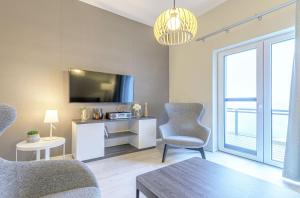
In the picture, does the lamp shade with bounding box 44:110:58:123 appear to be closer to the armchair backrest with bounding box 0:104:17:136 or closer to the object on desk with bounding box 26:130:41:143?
the object on desk with bounding box 26:130:41:143

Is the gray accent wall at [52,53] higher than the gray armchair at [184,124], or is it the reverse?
the gray accent wall at [52,53]

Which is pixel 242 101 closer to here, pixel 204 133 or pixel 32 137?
pixel 204 133

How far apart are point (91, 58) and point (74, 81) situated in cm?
59

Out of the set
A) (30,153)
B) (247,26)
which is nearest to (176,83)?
(247,26)

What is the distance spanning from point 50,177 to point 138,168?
4.87ft

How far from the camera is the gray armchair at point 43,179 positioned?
1.00 m

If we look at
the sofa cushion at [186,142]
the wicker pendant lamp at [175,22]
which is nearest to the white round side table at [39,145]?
the sofa cushion at [186,142]

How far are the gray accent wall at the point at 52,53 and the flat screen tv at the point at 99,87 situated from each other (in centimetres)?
18

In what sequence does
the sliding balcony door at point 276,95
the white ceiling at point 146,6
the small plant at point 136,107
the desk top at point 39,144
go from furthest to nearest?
the small plant at point 136,107 < the white ceiling at point 146,6 < the sliding balcony door at point 276,95 < the desk top at point 39,144

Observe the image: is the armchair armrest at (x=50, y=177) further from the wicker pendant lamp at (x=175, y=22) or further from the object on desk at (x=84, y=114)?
the object on desk at (x=84, y=114)

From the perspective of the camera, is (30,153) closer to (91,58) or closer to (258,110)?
(91,58)

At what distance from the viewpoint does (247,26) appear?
2.63 meters

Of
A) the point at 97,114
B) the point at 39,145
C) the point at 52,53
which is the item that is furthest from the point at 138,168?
the point at 52,53

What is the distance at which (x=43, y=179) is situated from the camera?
1.10 meters
